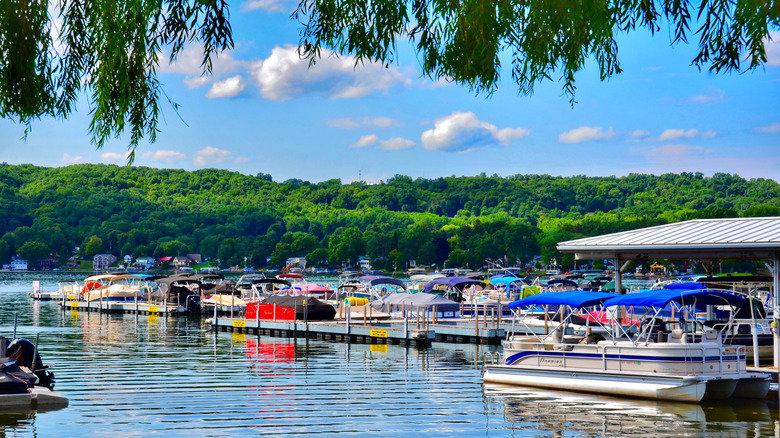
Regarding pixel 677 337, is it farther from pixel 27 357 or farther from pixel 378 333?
pixel 378 333

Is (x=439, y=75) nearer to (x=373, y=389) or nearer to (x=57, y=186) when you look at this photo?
(x=373, y=389)

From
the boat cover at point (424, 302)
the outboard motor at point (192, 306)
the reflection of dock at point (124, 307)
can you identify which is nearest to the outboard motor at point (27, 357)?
the boat cover at point (424, 302)

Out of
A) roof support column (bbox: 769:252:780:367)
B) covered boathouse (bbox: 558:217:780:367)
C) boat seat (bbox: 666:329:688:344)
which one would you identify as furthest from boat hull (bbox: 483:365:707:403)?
covered boathouse (bbox: 558:217:780:367)

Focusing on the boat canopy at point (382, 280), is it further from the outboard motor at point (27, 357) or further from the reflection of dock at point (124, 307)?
the outboard motor at point (27, 357)

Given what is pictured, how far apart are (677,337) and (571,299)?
322 centimetres

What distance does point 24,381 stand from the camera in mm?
20734

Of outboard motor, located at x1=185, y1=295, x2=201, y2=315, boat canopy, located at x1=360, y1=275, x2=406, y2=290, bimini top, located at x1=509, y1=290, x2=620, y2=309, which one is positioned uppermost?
bimini top, located at x1=509, y1=290, x2=620, y2=309

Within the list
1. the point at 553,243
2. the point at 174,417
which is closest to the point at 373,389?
the point at 174,417

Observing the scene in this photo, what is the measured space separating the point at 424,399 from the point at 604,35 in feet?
60.3

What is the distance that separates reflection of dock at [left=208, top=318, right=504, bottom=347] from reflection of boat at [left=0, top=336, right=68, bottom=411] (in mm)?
18094

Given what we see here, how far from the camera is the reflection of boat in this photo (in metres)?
20.3

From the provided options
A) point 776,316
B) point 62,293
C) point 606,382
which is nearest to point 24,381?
point 606,382

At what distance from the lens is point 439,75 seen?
6.64 metres

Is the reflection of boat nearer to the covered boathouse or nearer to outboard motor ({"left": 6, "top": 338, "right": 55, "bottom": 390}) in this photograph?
outboard motor ({"left": 6, "top": 338, "right": 55, "bottom": 390})
